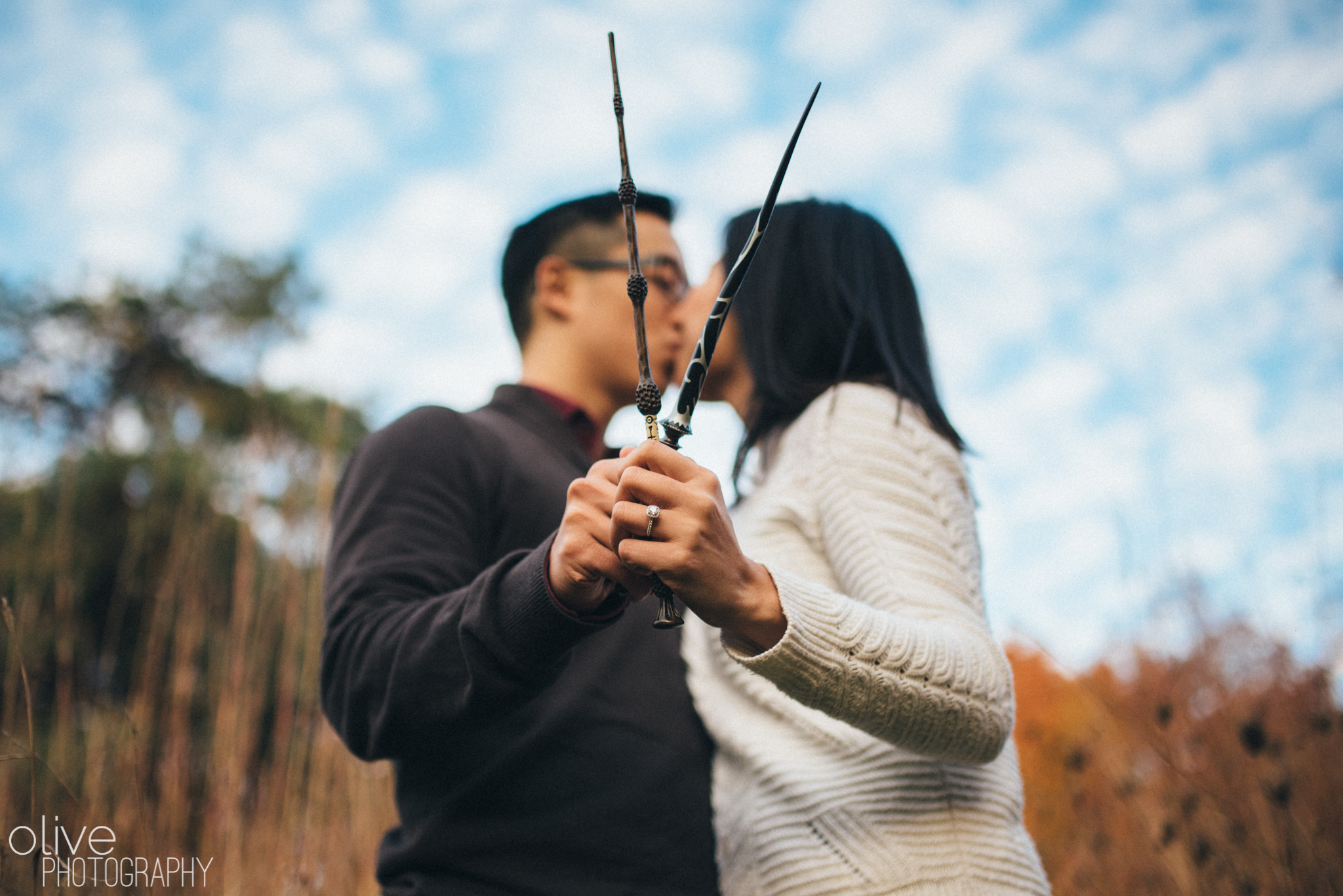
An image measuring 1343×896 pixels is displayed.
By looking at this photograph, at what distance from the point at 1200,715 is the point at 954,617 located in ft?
8.21

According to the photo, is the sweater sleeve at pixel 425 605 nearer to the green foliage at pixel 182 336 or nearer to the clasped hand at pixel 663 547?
the clasped hand at pixel 663 547

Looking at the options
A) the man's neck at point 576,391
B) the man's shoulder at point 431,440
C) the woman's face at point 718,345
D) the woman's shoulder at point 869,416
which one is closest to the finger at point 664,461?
the woman's shoulder at point 869,416

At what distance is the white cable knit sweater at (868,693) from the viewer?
3.09 feet

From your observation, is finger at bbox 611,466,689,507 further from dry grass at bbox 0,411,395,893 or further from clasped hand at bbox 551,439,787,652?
dry grass at bbox 0,411,395,893

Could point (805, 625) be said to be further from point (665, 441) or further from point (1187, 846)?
point (1187, 846)

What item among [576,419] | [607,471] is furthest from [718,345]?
[607,471]

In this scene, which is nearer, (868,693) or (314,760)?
(868,693)

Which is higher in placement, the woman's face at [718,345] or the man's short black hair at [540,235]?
the man's short black hair at [540,235]

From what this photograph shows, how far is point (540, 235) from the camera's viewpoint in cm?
221

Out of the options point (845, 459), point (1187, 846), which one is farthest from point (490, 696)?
point (1187, 846)

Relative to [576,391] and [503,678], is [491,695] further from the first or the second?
[576,391]

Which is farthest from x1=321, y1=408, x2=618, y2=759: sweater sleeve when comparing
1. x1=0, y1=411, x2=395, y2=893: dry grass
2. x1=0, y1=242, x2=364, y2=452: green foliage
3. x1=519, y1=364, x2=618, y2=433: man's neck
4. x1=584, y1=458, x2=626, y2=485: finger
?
x1=0, y1=242, x2=364, y2=452: green foliage

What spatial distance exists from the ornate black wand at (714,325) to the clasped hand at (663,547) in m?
0.03

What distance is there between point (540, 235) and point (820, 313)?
0.94 metres
